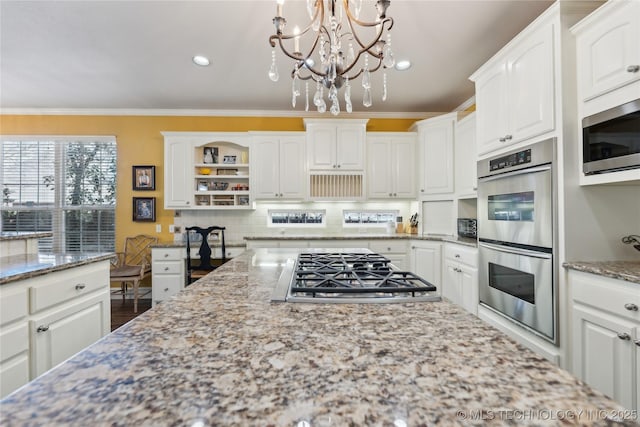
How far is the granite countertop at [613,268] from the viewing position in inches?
51.2

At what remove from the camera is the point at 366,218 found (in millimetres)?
4293

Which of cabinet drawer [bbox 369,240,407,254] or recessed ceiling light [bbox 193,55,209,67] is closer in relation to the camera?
recessed ceiling light [bbox 193,55,209,67]

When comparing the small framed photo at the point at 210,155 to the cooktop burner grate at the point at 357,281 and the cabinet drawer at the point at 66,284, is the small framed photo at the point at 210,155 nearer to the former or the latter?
the cabinet drawer at the point at 66,284

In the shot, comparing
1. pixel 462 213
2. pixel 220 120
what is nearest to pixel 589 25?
pixel 462 213

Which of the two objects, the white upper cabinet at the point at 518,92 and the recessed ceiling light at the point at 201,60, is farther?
the recessed ceiling light at the point at 201,60

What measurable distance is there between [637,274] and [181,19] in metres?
3.13

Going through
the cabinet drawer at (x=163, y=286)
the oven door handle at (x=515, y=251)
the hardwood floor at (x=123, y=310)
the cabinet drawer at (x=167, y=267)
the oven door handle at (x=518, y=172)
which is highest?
the oven door handle at (x=518, y=172)

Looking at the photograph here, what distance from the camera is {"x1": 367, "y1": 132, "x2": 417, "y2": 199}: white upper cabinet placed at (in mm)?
3957

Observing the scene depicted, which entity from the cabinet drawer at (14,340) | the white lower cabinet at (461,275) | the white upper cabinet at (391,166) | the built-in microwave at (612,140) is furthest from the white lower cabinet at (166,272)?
the built-in microwave at (612,140)

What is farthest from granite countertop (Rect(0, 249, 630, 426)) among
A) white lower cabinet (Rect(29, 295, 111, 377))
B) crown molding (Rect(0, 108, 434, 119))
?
crown molding (Rect(0, 108, 434, 119))

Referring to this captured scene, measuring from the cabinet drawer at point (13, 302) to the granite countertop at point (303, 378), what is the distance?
3.51 feet

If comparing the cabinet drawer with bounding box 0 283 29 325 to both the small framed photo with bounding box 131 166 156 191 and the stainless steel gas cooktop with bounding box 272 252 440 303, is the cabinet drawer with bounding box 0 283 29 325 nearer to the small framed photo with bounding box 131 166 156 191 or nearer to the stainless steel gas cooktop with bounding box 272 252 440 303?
the stainless steel gas cooktop with bounding box 272 252 440 303

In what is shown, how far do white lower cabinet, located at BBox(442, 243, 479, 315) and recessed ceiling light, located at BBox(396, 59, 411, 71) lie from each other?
1863mm

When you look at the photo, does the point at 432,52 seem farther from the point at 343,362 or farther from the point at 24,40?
the point at 24,40
